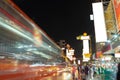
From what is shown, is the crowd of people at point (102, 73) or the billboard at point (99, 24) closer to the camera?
the crowd of people at point (102, 73)

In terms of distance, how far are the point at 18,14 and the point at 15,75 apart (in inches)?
60.7

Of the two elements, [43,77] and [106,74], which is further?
[106,74]

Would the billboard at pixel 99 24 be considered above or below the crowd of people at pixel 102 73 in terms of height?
above

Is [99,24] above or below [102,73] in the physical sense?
above

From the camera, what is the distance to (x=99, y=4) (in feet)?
Result: 93.0

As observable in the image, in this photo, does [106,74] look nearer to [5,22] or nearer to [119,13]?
[119,13]

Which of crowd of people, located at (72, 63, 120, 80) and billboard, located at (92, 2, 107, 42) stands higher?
billboard, located at (92, 2, 107, 42)

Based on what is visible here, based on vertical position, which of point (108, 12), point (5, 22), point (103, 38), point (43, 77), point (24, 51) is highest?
point (108, 12)

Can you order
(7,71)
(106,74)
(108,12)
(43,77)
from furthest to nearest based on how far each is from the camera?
(108,12) → (106,74) → (43,77) → (7,71)

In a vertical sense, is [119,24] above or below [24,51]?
above

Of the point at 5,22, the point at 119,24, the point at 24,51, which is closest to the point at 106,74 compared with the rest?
the point at 119,24

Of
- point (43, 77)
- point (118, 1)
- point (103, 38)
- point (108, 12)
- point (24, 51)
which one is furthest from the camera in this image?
point (108, 12)

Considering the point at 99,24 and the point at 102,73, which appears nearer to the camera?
the point at 102,73

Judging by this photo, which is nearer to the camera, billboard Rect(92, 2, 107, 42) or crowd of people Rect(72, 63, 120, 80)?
crowd of people Rect(72, 63, 120, 80)
